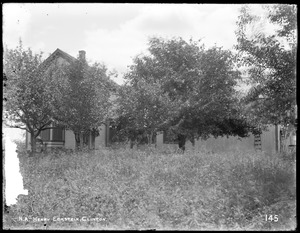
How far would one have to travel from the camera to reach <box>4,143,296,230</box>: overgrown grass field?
707cm

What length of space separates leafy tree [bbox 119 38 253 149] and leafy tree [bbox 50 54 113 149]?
97.1 inches

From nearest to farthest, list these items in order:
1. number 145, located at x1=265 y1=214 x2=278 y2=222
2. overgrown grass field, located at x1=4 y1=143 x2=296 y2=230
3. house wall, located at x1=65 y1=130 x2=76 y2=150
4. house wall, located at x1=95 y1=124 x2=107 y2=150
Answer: number 145, located at x1=265 y1=214 x2=278 y2=222 → overgrown grass field, located at x1=4 y1=143 x2=296 y2=230 → house wall, located at x1=65 y1=130 x2=76 y2=150 → house wall, located at x1=95 y1=124 x2=107 y2=150

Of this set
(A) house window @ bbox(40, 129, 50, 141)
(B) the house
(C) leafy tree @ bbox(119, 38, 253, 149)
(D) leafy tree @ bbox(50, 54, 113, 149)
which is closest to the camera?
(D) leafy tree @ bbox(50, 54, 113, 149)

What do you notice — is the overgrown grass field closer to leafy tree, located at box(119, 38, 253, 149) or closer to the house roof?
the house roof

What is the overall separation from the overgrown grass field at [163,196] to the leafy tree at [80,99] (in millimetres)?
5194

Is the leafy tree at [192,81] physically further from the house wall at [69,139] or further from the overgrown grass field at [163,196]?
the overgrown grass field at [163,196]

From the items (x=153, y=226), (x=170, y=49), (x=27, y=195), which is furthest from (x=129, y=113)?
(x=153, y=226)

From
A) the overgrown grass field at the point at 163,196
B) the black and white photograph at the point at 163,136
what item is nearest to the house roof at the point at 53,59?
the black and white photograph at the point at 163,136

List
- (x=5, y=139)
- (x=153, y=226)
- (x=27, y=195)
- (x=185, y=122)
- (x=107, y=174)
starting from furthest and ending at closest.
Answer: (x=185, y=122), (x=107, y=174), (x=27, y=195), (x=153, y=226), (x=5, y=139)

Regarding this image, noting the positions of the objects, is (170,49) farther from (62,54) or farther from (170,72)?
(62,54)

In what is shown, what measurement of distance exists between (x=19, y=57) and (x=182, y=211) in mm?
12669

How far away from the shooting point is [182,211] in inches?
301

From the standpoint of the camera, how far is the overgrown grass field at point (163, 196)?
278 inches

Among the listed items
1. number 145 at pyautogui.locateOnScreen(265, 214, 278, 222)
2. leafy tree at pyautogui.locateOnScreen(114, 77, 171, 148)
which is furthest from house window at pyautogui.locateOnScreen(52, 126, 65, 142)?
number 145 at pyautogui.locateOnScreen(265, 214, 278, 222)
